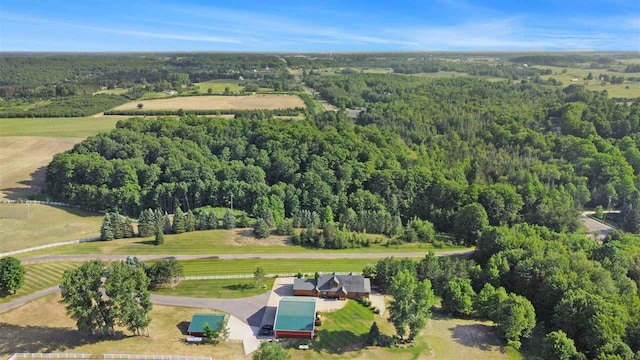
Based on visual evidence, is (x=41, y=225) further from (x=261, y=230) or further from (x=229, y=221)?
(x=261, y=230)

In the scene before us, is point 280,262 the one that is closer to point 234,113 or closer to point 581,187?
point 581,187

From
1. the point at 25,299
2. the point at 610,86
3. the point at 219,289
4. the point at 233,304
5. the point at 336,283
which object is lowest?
the point at 233,304

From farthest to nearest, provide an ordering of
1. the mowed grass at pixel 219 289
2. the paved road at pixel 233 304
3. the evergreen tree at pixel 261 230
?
the evergreen tree at pixel 261 230 < the mowed grass at pixel 219 289 < the paved road at pixel 233 304

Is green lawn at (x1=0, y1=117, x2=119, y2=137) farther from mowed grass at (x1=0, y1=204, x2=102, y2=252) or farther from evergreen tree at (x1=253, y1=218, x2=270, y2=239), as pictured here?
evergreen tree at (x1=253, y1=218, x2=270, y2=239)

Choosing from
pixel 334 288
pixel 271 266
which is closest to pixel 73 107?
pixel 271 266

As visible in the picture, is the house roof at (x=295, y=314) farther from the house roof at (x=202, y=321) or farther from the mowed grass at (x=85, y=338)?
the house roof at (x=202, y=321)

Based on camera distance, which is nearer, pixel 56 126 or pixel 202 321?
pixel 202 321

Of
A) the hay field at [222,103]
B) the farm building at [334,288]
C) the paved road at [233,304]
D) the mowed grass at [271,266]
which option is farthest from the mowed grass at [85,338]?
the hay field at [222,103]

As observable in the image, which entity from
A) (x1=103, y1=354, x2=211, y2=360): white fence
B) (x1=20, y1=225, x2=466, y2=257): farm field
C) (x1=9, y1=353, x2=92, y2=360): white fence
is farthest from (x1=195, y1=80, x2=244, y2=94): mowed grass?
(x1=103, y1=354, x2=211, y2=360): white fence
